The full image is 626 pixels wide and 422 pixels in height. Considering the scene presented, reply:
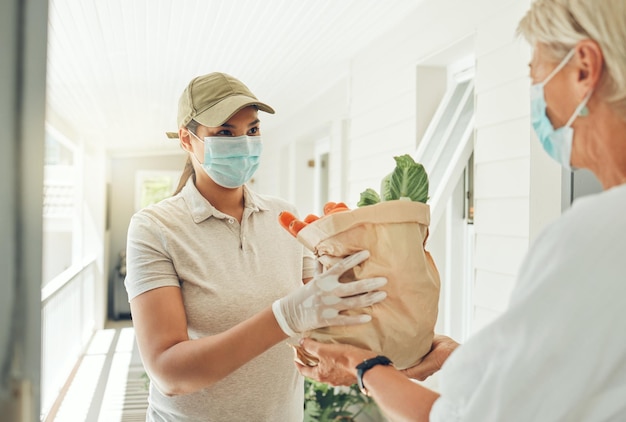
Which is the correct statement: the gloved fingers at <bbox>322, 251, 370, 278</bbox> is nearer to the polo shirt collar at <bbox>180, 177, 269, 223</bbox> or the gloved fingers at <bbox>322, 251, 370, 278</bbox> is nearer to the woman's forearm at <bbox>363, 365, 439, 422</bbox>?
the woman's forearm at <bbox>363, 365, 439, 422</bbox>

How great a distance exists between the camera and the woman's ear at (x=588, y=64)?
67 centimetres

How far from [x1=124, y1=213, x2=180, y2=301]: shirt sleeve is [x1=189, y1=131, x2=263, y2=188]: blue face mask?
8.0 inches

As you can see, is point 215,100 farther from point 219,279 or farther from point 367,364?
point 367,364

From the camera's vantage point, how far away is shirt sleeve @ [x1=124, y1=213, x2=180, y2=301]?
111 cm

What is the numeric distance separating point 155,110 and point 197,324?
14.1ft

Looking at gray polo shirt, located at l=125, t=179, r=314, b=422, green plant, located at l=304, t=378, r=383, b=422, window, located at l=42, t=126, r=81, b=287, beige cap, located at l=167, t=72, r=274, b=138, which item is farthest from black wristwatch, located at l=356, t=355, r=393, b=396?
window, located at l=42, t=126, r=81, b=287

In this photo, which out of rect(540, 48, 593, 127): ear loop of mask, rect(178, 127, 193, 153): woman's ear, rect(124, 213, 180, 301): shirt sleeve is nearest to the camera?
rect(540, 48, 593, 127): ear loop of mask

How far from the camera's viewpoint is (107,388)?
5.22 meters

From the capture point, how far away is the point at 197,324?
1.19 meters

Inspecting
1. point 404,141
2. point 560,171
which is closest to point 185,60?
point 404,141

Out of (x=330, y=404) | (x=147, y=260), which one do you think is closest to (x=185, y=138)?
(x=147, y=260)

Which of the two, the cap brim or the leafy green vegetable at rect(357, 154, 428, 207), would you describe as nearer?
the leafy green vegetable at rect(357, 154, 428, 207)

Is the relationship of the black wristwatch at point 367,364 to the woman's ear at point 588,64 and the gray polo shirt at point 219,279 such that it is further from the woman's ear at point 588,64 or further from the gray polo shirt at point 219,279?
the woman's ear at point 588,64

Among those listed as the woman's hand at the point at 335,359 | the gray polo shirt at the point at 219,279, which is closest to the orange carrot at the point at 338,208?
the woman's hand at the point at 335,359
